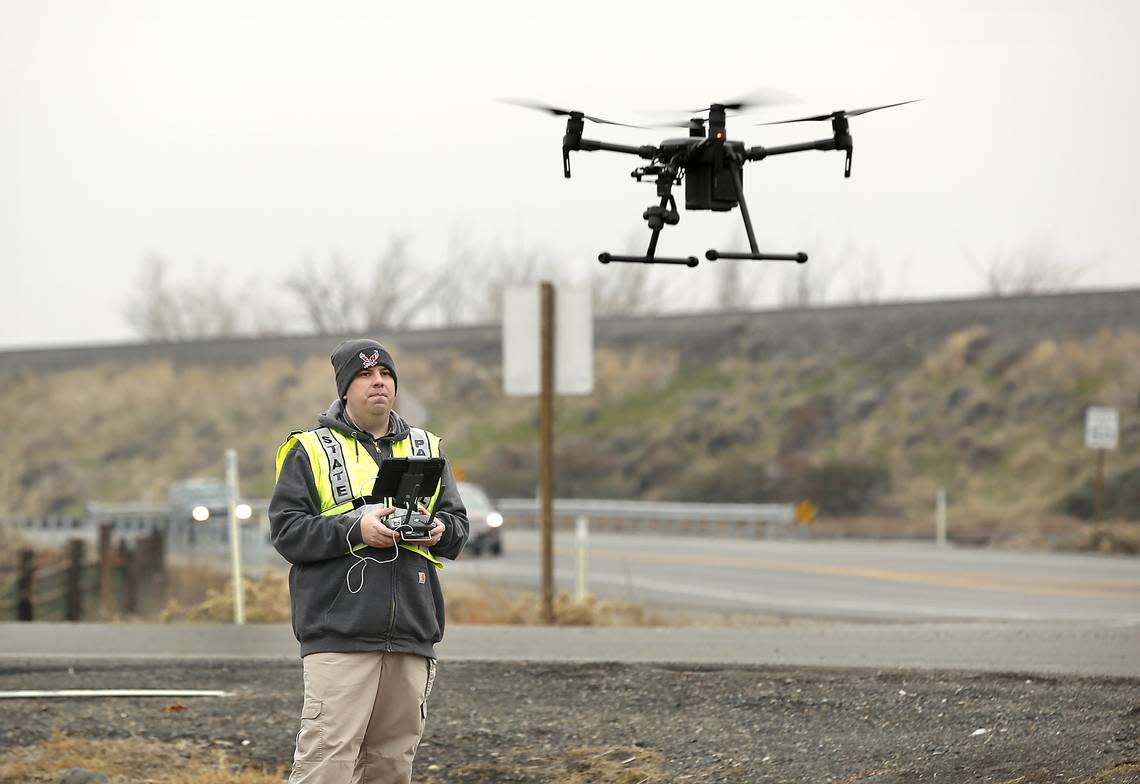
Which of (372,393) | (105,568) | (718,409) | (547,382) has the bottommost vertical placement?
(105,568)

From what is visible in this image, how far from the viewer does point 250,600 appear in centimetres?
1562

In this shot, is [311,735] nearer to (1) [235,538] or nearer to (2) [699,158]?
(2) [699,158]

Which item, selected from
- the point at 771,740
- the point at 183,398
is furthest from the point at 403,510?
the point at 183,398

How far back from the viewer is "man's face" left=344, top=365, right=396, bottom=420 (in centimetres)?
588

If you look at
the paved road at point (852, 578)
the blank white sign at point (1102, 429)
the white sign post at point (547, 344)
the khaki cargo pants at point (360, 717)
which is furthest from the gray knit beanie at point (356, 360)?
the blank white sign at point (1102, 429)

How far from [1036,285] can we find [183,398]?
31.1m

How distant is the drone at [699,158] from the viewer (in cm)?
756

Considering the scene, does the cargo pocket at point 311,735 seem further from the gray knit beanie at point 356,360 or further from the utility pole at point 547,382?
the utility pole at point 547,382

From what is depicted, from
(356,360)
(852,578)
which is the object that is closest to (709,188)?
(356,360)

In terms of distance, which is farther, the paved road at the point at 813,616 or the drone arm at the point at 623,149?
the paved road at the point at 813,616

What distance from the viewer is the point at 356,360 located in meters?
5.88

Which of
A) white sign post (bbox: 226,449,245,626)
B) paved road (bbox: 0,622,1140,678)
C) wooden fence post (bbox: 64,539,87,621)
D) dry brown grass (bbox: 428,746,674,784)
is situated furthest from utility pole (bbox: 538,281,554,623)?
wooden fence post (bbox: 64,539,87,621)

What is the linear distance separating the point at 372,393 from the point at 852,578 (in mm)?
19389

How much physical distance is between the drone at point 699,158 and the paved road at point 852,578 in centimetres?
927
